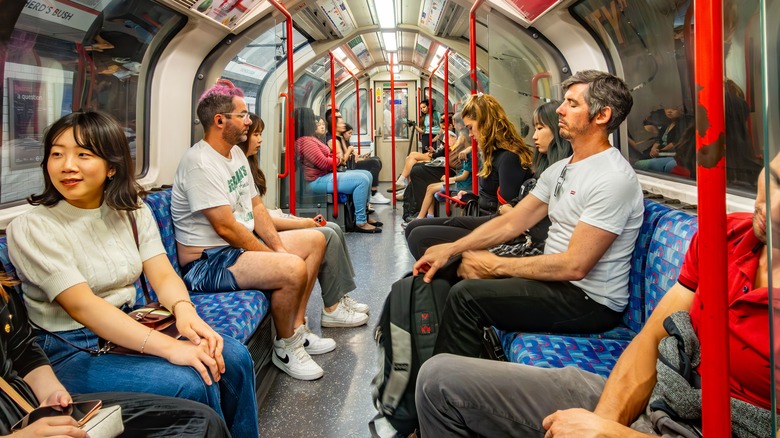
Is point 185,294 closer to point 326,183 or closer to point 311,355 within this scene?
point 311,355

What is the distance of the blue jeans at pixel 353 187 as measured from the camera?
7395 mm

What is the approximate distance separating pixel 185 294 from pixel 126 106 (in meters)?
2.16

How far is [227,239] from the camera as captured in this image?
3.03m

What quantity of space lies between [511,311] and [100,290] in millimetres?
1468

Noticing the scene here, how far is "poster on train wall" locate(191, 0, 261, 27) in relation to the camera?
4167mm

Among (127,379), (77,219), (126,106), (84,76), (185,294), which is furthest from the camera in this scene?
(126,106)

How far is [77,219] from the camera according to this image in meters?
1.98

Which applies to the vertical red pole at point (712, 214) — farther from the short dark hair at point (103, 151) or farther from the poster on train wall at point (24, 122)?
the poster on train wall at point (24, 122)

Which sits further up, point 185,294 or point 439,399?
point 185,294

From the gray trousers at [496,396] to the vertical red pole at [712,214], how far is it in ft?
2.39

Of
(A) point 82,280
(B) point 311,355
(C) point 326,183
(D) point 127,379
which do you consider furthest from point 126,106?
(C) point 326,183

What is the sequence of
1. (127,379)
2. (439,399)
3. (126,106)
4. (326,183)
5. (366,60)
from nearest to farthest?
(439,399) < (127,379) < (126,106) < (326,183) < (366,60)

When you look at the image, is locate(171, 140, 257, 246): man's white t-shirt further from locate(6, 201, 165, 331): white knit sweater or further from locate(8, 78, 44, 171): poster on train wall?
locate(6, 201, 165, 331): white knit sweater

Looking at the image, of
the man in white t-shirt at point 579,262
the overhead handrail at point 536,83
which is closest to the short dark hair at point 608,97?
the man in white t-shirt at point 579,262
